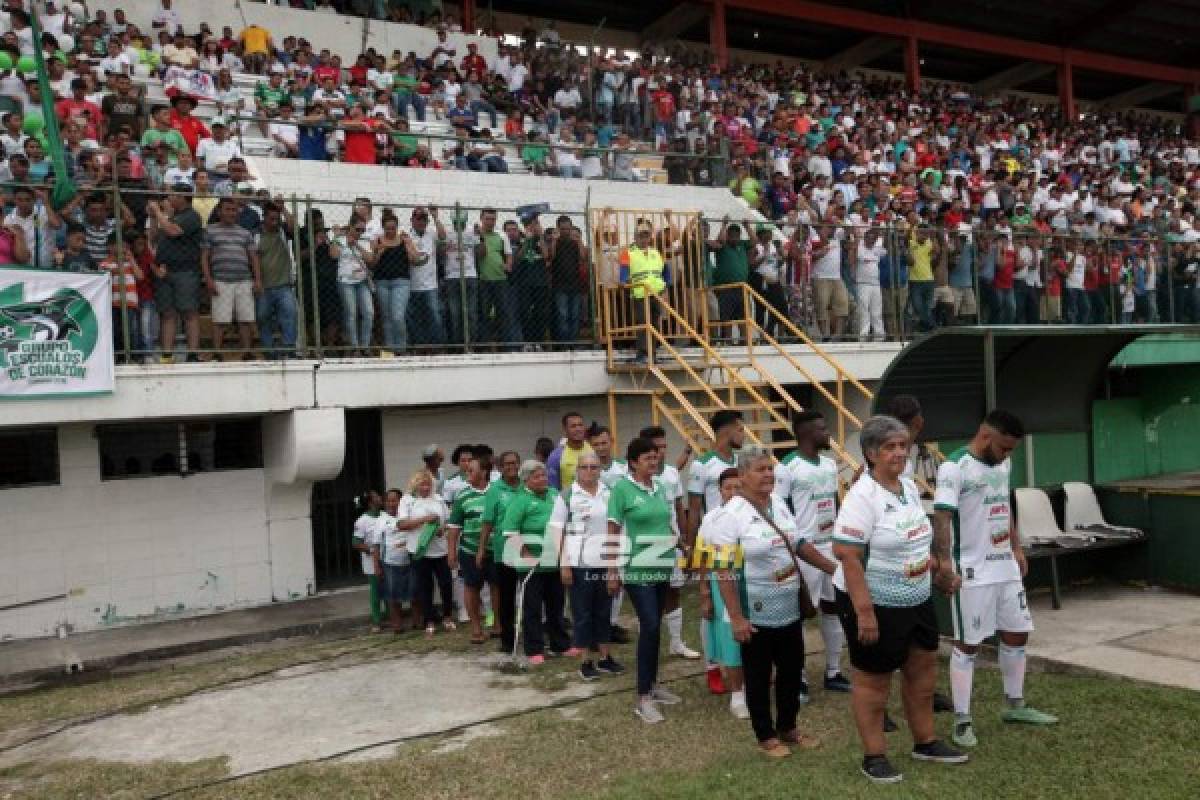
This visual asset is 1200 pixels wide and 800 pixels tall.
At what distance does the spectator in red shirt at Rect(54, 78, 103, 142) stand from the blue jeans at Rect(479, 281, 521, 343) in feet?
15.7

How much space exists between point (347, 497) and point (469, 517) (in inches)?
125

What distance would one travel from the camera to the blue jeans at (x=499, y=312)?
37.5 ft

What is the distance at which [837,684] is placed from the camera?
6.80m

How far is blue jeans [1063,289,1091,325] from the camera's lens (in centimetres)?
1555

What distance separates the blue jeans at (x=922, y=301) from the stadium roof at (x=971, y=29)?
517 inches

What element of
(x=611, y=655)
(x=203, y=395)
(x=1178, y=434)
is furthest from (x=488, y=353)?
(x=1178, y=434)

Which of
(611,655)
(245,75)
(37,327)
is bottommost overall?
(611,655)

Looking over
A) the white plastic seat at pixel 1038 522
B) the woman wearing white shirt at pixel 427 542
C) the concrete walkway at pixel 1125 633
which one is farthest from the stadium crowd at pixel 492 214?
the concrete walkway at pixel 1125 633

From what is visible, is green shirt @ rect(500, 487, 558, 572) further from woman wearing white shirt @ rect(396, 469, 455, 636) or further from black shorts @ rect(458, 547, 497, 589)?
woman wearing white shirt @ rect(396, 469, 455, 636)

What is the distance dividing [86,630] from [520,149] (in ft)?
28.4

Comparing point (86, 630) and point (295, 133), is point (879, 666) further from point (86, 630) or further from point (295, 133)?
point (295, 133)

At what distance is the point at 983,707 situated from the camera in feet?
20.6

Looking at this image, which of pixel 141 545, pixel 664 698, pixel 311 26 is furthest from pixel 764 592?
pixel 311 26

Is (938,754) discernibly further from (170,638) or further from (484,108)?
(484,108)
